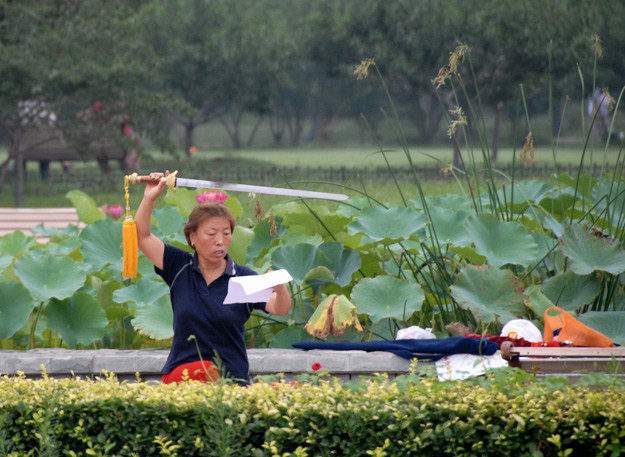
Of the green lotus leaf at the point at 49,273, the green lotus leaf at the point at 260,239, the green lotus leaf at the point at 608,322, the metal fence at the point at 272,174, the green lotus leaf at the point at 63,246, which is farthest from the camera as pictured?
the metal fence at the point at 272,174

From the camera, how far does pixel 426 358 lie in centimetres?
327

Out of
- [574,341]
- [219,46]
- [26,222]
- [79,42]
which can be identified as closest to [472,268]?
[574,341]

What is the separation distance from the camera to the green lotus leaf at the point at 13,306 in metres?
3.78

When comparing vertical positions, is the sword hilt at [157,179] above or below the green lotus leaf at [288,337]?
above

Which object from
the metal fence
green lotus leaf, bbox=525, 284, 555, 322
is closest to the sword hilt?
green lotus leaf, bbox=525, 284, 555, 322

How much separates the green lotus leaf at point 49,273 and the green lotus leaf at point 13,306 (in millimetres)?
84

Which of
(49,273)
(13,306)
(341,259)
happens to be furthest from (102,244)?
(341,259)

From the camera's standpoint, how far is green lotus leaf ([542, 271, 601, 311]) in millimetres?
3842

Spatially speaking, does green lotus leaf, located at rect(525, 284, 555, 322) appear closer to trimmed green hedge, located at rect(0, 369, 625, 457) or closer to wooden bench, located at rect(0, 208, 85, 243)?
trimmed green hedge, located at rect(0, 369, 625, 457)

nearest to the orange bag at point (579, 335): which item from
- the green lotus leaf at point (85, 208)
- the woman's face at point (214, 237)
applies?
the woman's face at point (214, 237)

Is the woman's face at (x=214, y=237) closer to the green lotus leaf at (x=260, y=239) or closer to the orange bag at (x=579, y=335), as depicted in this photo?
the orange bag at (x=579, y=335)

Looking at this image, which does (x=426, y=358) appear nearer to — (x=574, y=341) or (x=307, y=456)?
(x=574, y=341)

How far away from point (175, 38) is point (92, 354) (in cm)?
2246

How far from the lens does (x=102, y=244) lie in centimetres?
438
